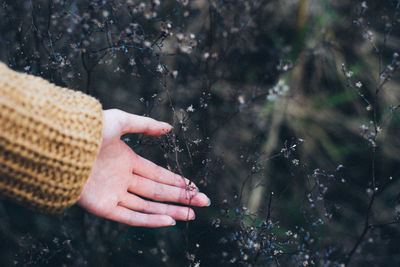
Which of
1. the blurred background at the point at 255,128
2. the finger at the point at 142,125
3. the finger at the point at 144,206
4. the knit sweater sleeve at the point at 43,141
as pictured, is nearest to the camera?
the knit sweater sleeve at the point at 43,141

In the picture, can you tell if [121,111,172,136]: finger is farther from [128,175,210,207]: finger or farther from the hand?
[128,175,210,207]: finger

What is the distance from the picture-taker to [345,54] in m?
3.05

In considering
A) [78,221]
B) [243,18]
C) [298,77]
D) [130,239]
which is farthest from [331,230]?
[78,221]

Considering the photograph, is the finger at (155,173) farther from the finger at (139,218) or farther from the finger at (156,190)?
the finger at (139,218)

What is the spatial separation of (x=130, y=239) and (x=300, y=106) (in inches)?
81.6

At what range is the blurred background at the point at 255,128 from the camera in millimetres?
2139

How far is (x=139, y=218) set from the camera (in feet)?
6.03

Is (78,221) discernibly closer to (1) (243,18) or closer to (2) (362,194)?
(1) (243,18)

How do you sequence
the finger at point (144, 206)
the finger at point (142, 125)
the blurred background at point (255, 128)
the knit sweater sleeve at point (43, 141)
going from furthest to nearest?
the blurred background at point (255, 128) → the finger at point (144, 206) → the finger at point (142, 125) → the knit sweater sleeve at point (43, 141)

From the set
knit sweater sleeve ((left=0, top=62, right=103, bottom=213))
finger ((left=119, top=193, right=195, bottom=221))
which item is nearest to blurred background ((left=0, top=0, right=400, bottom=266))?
finger ((left=119, top=193, right=195, bottom=221))

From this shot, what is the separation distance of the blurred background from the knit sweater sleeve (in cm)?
39

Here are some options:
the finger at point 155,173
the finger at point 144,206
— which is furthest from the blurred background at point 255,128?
the finger at point 144,206

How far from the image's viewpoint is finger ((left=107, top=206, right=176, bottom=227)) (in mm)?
1798

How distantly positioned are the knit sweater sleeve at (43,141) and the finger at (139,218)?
1.04 feet
